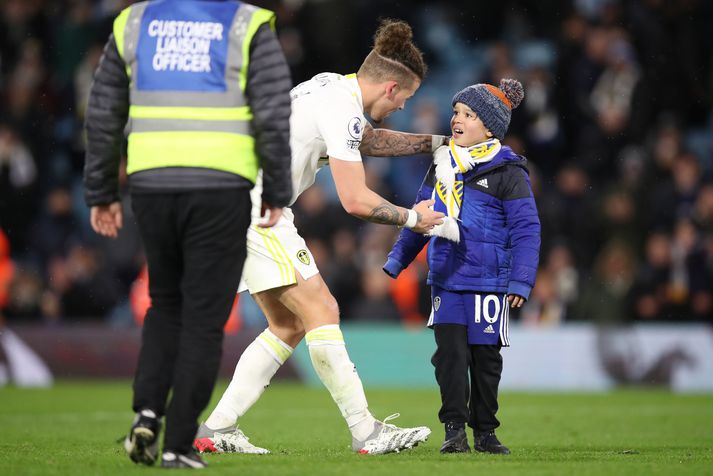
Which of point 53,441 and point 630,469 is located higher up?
point 630,469

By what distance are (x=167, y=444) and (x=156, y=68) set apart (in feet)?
5.27

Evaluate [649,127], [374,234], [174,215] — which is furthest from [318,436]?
[649,127]

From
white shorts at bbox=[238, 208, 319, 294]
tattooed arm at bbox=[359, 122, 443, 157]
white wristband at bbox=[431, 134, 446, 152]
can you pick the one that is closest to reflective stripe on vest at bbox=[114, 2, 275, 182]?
white shorts at bbox=[238, 208, 319, 294]

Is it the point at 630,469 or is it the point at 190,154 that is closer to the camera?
the point at 190,154

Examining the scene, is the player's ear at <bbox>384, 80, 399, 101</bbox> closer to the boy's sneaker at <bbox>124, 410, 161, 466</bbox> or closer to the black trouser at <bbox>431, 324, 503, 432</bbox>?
the black trouser at <bbox>431, 324, 503, 432</bbox>

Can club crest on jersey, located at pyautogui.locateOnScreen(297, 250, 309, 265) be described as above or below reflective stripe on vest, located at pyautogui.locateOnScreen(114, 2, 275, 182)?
below

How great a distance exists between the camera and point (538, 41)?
1773cm

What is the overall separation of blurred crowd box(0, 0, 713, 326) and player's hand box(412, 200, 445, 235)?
847 centimetres

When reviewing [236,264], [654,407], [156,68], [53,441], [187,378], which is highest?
[156,68]

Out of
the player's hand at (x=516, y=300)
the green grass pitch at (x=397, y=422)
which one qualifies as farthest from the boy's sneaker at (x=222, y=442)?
the player's hand at (x=516, y=300)

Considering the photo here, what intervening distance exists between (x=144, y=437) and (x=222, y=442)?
4.45ft

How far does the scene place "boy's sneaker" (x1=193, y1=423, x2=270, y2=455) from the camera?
643 centimetres

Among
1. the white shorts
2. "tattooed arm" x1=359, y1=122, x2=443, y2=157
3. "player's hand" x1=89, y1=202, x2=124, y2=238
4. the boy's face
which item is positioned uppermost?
the boy's face

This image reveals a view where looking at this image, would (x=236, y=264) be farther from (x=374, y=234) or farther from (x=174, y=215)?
(x=374, y=234)
